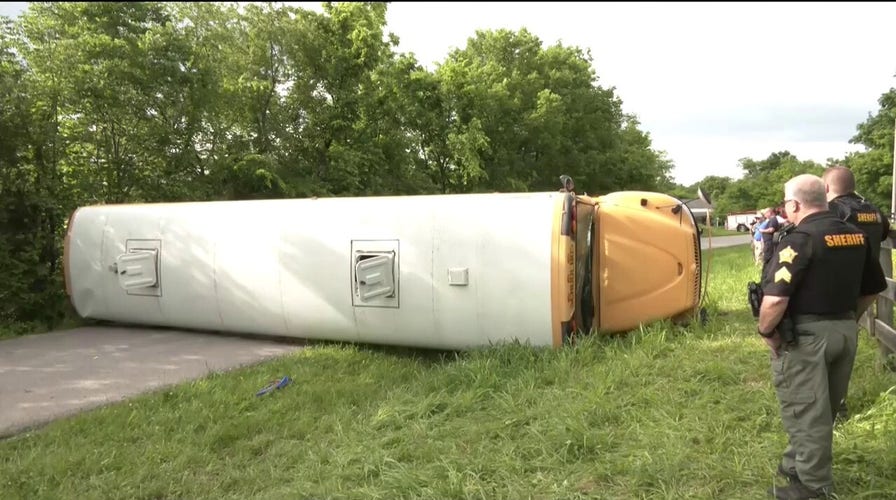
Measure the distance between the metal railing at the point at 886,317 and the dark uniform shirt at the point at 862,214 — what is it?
0.57 meters

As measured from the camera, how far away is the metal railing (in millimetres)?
4938

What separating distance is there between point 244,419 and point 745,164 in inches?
5266

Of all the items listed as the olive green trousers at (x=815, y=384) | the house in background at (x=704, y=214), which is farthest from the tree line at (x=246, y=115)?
the olive green trousers at (x=815, y=384)

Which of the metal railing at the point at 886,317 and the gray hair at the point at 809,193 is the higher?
the gray hair at the point at 809,193

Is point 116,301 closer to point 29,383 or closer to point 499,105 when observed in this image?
point 29,383

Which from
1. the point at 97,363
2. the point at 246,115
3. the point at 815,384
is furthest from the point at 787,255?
the point at 246,115

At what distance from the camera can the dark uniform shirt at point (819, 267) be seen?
3.11m

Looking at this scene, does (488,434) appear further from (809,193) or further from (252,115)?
(252,115)

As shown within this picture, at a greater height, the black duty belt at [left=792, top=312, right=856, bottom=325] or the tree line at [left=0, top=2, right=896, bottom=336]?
the tree line at [left=0, top=2, right=896, bottom=336]

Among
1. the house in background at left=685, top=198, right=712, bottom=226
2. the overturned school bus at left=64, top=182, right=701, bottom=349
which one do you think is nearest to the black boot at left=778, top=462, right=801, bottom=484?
the overturned school bus at left=64, top=182, right=701, bottom=349

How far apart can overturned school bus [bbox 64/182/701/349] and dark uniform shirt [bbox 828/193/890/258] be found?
223cm

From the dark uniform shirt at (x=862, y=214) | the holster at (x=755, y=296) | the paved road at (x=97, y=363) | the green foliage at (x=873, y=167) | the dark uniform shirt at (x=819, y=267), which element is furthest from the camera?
the green foliage at (x=873, y=167)

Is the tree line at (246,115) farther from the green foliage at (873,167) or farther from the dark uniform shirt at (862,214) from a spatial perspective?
the green foliage at (873,167)

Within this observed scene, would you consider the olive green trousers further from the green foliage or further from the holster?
the green foliage
